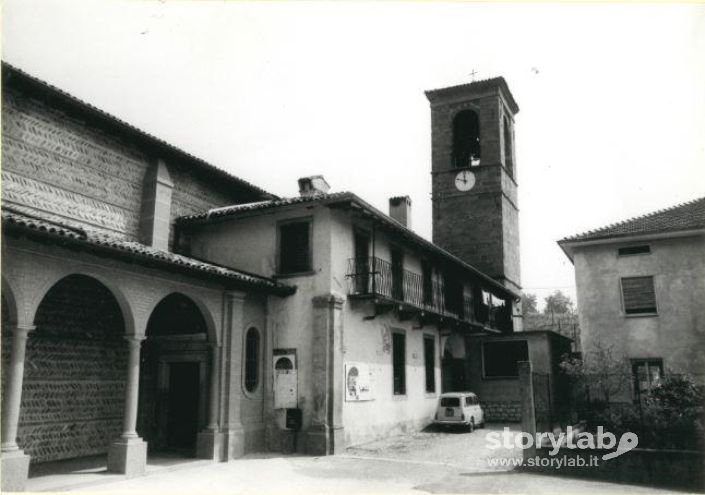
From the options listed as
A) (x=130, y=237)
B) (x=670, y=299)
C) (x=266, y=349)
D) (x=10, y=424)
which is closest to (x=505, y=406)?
(x=670, y=299)

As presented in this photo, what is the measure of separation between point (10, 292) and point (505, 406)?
18.9 m

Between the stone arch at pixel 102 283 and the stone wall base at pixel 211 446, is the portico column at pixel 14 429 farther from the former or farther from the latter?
the stone wall base at pixel 211 446

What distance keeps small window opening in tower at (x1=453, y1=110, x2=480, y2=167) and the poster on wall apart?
18099 mm

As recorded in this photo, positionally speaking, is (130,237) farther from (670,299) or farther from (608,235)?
(670,299)

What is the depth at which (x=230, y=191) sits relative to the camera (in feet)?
62.0

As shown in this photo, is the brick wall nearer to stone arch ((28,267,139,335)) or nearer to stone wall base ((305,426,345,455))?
stone arch ((28,267,139,335))

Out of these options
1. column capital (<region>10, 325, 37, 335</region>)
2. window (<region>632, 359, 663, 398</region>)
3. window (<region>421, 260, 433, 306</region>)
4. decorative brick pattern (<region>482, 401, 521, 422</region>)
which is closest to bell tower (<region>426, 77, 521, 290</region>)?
decorative brick pattern (<region>482, 401, 521, 422</region>)

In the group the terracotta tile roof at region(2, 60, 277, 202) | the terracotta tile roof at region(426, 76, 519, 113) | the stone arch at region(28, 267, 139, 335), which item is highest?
the terracotta tile roof at region(426, 76, 519, 113)

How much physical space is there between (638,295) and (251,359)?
43.2ft

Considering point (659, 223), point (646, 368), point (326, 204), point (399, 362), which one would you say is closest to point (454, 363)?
point (399, 362)

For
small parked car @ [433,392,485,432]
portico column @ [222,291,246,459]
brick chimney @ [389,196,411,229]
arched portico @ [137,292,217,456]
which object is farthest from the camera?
brick chimney @ [389,196,411,229]

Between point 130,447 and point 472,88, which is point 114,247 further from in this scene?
point 472,88

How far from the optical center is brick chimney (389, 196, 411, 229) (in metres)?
23.3

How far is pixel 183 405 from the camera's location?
49.5ft
